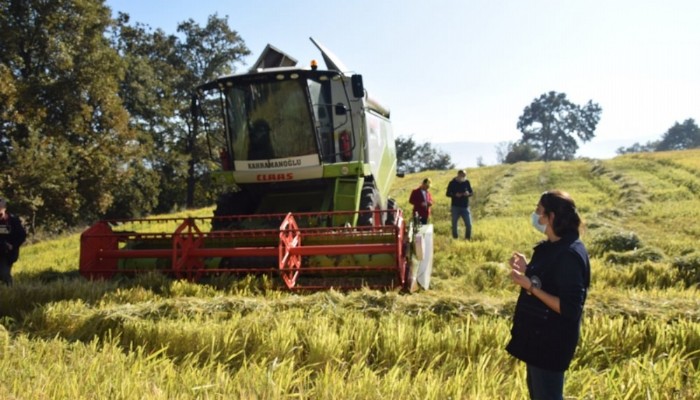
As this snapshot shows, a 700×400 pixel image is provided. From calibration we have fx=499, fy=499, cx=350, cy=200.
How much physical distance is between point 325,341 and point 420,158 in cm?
7133

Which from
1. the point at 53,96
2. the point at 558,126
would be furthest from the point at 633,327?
the point at 558,126

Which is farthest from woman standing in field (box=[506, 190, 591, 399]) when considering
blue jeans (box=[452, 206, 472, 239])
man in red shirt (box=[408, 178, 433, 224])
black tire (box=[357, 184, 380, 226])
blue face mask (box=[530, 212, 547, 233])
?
blue jeans (box=[452, 206, 472, 239])

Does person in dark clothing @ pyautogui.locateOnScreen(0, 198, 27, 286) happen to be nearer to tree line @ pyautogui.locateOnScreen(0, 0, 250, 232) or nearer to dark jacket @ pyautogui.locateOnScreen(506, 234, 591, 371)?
dark jacket @ pyautogui.locateOnScreen(506, 234, 591, 371)

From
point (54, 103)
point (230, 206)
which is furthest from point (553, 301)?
point (54, 103)

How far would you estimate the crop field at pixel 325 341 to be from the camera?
8.04ft

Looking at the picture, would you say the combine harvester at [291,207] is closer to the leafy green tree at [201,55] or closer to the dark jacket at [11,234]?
the dark jacket at [11,234]

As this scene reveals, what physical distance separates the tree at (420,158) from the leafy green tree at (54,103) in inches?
1875

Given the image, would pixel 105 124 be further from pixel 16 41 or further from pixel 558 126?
pixel 558 126

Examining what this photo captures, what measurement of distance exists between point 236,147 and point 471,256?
13.3ft

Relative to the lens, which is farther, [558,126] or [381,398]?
[558,126]

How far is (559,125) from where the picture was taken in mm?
94312

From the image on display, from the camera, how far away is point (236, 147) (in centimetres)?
765

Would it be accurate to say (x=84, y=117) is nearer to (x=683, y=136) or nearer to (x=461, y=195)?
(x=461, y=195)

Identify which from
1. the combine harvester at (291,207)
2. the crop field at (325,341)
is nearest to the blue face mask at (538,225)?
the crop field at (325,341)
